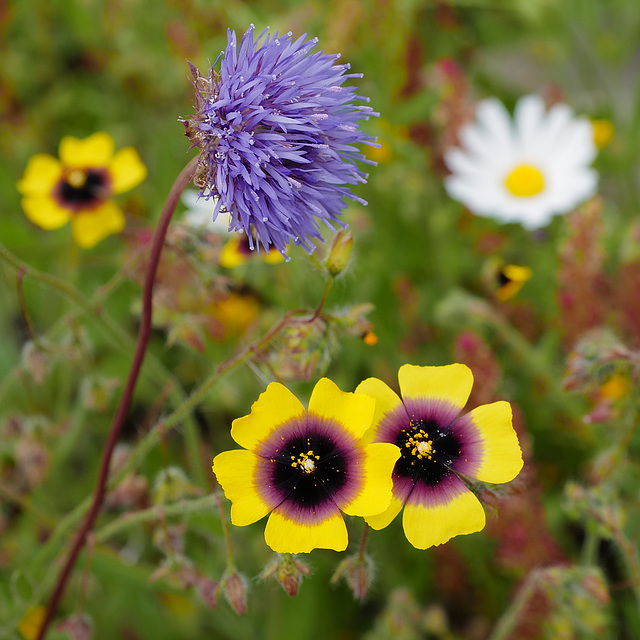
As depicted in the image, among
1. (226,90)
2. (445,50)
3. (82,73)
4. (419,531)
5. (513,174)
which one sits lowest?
(419,531)

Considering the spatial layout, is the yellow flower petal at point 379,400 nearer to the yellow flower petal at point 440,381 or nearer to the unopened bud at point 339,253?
the yellow flower petal at point 440,381

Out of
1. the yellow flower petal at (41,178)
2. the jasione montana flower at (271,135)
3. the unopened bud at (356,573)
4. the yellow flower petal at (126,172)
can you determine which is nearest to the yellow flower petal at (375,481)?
the unopened bud at (356,573)

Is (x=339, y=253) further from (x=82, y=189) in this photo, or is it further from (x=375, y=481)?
(x=82, y=189)

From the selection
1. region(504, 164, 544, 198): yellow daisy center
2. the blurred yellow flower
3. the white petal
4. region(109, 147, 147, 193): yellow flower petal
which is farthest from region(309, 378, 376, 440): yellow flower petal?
the blurred yellow flower

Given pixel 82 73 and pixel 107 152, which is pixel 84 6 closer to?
pixel 82 73

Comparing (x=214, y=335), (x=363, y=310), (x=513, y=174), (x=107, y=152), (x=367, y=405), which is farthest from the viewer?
(x=513, y=174)

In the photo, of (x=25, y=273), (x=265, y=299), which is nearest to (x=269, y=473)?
(x=25, y=273)

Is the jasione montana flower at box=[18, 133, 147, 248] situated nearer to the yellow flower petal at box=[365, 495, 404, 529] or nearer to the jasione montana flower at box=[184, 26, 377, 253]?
the jasione montana flower at box=[184, 26, 377, 253]
